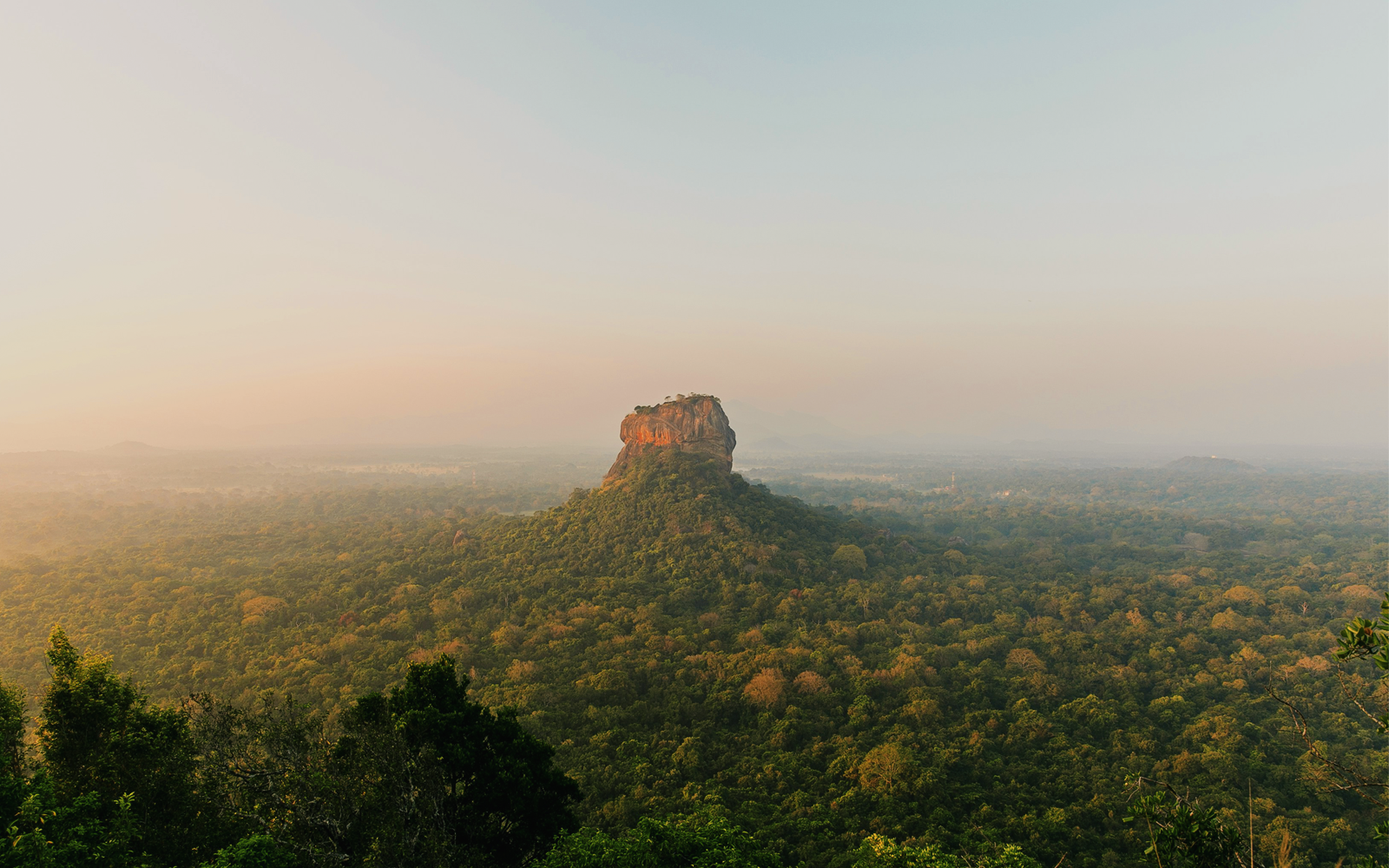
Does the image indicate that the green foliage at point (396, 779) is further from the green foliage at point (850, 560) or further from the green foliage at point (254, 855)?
the green foliage at point (850, 560)

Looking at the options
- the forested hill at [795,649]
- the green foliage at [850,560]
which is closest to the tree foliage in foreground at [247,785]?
the forested hill at [795,649]

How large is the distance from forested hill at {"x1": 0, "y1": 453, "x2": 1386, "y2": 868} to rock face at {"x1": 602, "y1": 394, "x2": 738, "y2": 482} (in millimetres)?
3612

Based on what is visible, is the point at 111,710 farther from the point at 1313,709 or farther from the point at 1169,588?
the point at 1169,588

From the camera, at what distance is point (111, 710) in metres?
12.4

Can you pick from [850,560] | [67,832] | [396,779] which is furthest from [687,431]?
[67,832]

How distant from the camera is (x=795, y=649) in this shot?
39.7m

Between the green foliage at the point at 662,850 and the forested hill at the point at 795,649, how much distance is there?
5.22 m

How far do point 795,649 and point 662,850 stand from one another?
2574 cm

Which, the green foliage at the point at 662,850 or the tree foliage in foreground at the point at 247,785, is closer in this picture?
→ the tree foliage in foreground at the point at 247,785

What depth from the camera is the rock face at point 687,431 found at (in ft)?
247

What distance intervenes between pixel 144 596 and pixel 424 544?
24.9 metres

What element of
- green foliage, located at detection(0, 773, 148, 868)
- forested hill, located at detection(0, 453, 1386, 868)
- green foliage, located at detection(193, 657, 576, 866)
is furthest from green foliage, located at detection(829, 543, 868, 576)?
green foliage, located at detection(0, 773, 148, 868)

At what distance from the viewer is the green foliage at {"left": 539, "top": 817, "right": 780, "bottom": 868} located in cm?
1421

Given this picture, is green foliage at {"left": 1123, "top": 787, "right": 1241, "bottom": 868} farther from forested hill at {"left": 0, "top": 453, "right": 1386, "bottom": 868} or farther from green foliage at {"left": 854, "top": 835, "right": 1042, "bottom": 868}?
forested hill at {"left": 0, "top": 453, "right": 1386, "bottom": 868}
